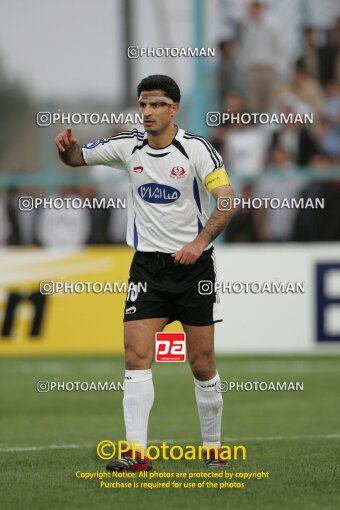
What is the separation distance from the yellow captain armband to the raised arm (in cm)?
88

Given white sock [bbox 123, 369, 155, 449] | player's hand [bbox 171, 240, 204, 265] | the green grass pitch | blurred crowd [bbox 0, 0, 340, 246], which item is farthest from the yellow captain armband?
blurred crowd [bbox 0, 0, 340, 246]

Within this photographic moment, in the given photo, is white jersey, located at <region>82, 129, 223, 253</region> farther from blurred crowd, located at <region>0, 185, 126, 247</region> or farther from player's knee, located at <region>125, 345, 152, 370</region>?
blurred crowd, located at <region>0, 185, 126, 247</region>

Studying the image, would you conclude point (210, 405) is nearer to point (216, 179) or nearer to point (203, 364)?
point (203, 364)

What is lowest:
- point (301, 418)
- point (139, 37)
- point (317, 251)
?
point (301, 418)

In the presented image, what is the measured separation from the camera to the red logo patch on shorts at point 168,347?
8523 mm


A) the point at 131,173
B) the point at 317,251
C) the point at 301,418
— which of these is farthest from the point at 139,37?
the point at 131,173

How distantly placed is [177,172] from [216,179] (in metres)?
0.26

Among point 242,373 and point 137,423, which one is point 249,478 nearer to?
point 137,423

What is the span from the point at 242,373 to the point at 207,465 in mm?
6700

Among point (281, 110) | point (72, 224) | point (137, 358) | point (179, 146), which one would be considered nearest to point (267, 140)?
point (281, 110)

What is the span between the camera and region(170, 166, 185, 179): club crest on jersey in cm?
783

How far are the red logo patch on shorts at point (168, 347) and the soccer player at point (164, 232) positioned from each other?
0.42 m

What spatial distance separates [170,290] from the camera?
7918 millimetres

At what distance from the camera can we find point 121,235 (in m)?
17.6
